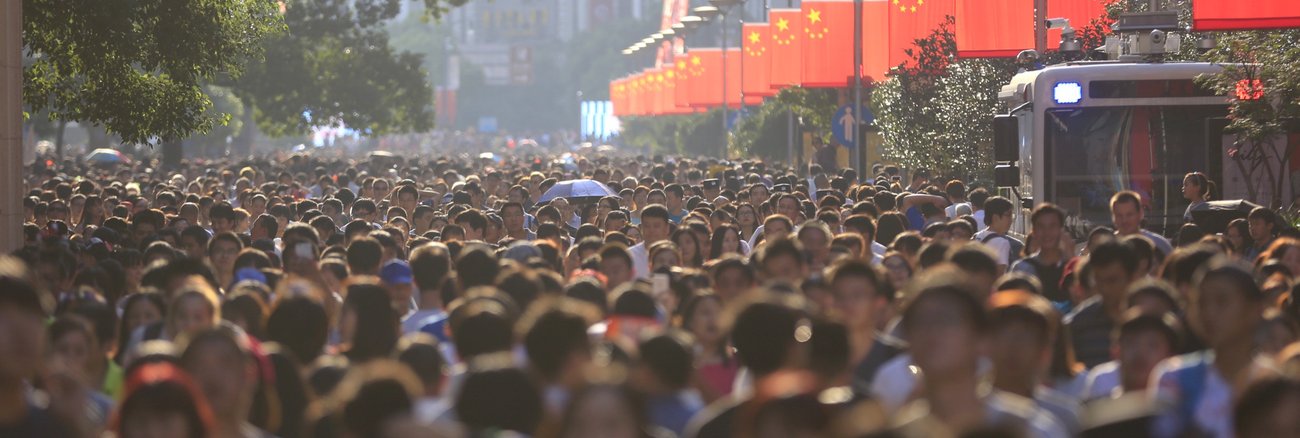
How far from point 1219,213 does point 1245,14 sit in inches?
76.1

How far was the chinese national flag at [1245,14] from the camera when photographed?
1739 centimetres

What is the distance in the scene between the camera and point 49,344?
8.47 m

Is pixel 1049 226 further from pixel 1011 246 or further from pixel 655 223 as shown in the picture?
pixel 655 223

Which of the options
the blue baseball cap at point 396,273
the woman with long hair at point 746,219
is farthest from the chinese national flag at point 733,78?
the blue baseball cap at point 396,273

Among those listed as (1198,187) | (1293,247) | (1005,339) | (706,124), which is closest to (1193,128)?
(1198,187)

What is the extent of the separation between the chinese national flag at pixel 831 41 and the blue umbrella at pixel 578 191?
580 inches

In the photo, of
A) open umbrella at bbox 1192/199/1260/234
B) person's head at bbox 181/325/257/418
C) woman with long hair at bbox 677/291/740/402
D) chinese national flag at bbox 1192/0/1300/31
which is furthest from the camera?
chinese national flag at bbox 1192/0/1300/31

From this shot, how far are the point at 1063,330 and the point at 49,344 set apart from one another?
3.75 meters

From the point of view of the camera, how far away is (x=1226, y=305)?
769 centimetres

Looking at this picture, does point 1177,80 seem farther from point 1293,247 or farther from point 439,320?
point 439,320

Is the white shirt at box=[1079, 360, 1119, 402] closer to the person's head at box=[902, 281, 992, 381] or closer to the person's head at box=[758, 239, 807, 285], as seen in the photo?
the person's head at box=[902, 281, 992, 381]

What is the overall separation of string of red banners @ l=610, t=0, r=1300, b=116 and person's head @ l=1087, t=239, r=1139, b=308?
8392 mm

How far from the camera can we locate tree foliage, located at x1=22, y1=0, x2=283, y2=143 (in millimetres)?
19094

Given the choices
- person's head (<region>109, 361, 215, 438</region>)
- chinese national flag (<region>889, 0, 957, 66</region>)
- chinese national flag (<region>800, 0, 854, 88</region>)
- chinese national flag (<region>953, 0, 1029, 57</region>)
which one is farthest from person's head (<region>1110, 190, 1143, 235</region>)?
chinese national flag (<region>800, 0, 854, 88</region>)
